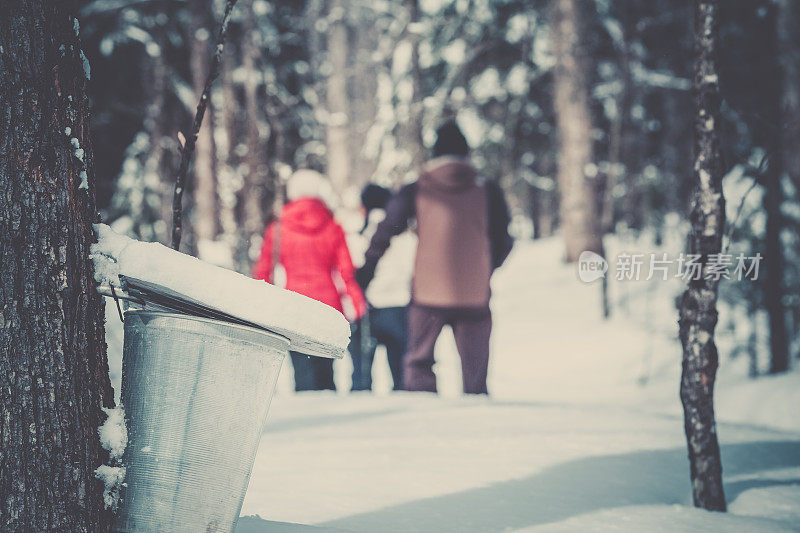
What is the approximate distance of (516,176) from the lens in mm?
19922

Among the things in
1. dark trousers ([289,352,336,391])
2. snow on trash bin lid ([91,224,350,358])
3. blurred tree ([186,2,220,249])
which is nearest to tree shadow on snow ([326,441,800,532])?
snow on trash bin lid ([91,224,350,358])

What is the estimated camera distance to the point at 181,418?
186 cm

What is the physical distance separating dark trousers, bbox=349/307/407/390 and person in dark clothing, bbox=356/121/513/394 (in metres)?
0.81

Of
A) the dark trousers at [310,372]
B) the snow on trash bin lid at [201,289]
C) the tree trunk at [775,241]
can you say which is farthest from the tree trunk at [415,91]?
the snow on trash bin lid at [201,289]

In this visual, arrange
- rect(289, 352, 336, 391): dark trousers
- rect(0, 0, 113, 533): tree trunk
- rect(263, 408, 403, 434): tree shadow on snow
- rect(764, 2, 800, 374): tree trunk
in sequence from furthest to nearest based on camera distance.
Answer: rect(764, 2, 800, 374): tree trunk, rect(289, 352, 336, 391): dark trousers, rect(263, 408, 403, 434): tree shadow on snow, rect(0, 0, 113, 533): tree trunk

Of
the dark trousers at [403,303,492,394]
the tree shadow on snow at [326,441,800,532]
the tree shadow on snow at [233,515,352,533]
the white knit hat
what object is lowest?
the tree shadow on snow at [326,441,800,532]

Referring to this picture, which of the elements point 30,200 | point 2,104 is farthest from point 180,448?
point 2,104

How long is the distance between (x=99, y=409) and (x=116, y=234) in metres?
0.45

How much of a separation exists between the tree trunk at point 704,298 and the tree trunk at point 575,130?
29.2ft

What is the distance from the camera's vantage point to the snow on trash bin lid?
1.83 m

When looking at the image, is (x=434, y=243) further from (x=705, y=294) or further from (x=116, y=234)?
(x=116, y=234)

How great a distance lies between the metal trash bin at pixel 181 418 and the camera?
6.09 ft

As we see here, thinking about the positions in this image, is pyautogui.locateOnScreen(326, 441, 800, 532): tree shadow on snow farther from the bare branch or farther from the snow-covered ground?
the bare branch

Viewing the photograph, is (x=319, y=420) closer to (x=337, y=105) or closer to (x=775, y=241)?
(x=775, y=241)
